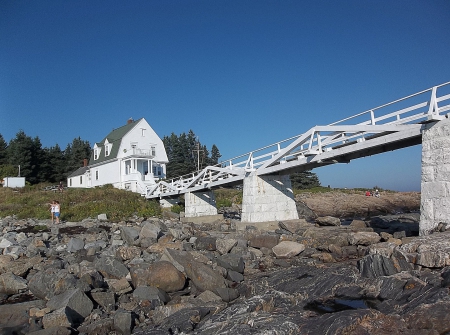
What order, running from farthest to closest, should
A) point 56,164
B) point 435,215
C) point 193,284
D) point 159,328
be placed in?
point 56,164 < point 435,215 < point 193,284 < point 159,328

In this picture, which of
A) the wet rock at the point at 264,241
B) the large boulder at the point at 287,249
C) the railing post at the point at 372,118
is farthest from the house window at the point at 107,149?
the railing post at the point at 372,118

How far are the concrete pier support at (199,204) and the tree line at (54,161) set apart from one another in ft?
99.9

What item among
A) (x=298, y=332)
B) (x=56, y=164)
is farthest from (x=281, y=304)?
(x=56, y=164)

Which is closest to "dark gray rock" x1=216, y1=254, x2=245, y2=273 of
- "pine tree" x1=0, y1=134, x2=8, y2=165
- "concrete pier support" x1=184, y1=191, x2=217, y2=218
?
"concrete pier support" x1=184, y1=191, x2=217, y2=218

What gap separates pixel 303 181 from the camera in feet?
193

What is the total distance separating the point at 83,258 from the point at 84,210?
15914 millimetres

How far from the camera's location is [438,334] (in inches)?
233

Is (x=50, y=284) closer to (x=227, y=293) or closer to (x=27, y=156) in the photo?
(x=227, y=293)

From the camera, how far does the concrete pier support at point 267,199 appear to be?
19406mm

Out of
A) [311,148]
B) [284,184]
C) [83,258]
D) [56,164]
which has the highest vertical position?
[56,164]

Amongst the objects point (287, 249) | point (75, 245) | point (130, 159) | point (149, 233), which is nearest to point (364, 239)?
point (287, 249)

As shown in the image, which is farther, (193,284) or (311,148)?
(311,148)

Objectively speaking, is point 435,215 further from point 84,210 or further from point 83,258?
point 84,210

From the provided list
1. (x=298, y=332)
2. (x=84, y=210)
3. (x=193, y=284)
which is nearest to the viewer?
(x=298, y=332)
